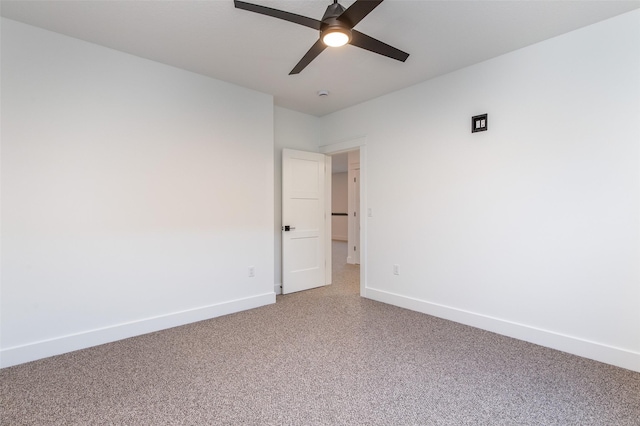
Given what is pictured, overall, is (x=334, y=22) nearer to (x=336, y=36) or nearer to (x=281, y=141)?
(x=336, y=36)

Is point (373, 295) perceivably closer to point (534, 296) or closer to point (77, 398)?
point (534, 296)

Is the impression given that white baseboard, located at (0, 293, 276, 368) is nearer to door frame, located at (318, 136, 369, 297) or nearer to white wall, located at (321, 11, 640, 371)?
door frame, located at (318, 136, 369, 297)

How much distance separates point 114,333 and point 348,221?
4762 millimetres

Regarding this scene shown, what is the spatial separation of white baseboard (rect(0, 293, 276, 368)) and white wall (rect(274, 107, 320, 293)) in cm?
74

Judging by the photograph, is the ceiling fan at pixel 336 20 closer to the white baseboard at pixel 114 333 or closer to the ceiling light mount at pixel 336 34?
the ceiling light mount at pixel 336 34

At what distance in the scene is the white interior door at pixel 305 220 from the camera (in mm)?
4307

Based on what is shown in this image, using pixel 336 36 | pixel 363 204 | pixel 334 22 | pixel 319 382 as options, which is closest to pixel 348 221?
pixel 363 204

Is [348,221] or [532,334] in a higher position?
[348,221]

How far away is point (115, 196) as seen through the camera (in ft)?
9.32

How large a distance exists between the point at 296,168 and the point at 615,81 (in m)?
3.32

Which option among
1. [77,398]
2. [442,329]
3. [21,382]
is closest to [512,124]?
[442,329]

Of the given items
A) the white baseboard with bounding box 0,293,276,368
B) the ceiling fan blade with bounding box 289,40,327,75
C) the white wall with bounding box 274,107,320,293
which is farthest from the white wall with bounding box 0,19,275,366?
the ceiling fan blade with bounding box 289,40,327,75

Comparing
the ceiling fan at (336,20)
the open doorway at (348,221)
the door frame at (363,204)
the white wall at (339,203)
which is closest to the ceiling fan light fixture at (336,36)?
the ceiling fan at (336,20)

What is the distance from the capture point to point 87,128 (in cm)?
270
